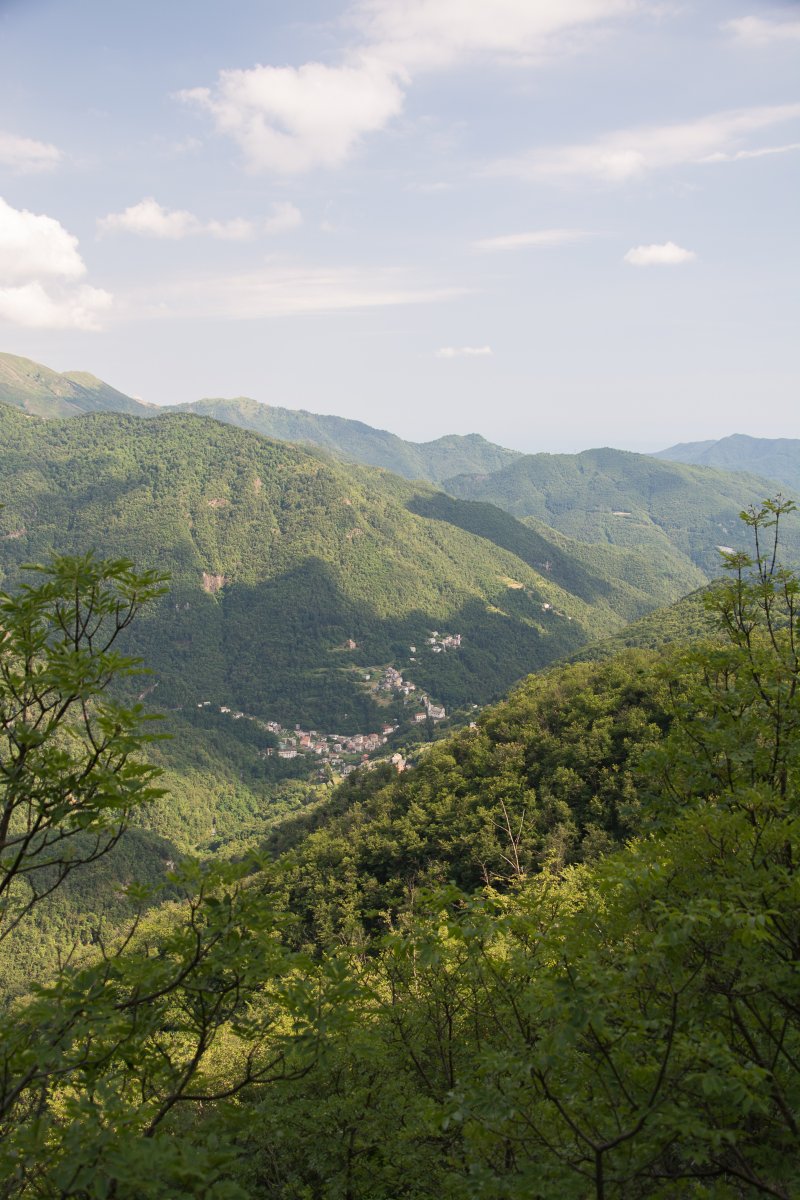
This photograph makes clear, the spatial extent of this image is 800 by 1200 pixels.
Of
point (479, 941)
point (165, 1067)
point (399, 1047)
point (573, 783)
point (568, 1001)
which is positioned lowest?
point (573, 783)

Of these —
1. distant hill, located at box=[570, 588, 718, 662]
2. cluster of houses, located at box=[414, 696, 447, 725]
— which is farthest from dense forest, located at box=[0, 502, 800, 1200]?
cluster of houses, located at box=[414, 696, 447, 725]

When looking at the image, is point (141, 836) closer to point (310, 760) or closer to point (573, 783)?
point (310, 760)

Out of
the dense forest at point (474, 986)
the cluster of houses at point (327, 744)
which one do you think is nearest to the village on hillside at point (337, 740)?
the cluster of houses at point (327, 744)

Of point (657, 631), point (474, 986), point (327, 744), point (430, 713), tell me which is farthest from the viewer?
point (430, 713)

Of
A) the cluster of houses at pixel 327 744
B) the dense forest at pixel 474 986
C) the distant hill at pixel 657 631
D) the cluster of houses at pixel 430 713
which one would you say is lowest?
the cluster of houses at pixel 327 744

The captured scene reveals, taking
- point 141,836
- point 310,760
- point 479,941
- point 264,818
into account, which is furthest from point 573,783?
point 310,760

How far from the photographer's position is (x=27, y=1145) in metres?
4.26

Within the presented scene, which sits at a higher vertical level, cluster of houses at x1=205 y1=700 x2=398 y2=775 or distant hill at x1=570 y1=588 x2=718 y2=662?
distant hill at x1=570 y1=588 x2=718 y2=662

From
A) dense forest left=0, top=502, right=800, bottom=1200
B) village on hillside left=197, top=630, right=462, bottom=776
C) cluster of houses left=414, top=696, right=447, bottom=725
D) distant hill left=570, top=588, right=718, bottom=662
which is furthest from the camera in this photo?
cluster of houses left=414, top=696, right=447, bottom=725

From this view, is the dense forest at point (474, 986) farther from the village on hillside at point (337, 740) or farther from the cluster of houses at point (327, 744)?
the cluster of houses at point (327, 744)

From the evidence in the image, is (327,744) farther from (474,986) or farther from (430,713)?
(474,986)

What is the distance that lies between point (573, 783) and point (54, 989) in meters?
40.2

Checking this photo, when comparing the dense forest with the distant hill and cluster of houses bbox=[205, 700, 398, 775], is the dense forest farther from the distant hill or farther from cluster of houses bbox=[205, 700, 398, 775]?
cluster of houses bbox=[205, 700, 398, 775]

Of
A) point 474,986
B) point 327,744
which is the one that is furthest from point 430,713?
point 474,986
